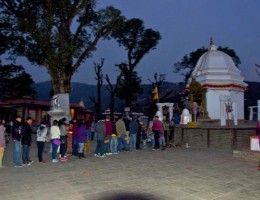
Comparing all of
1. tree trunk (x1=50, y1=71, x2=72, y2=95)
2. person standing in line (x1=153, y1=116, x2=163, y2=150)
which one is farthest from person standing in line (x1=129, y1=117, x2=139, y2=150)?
tree trunk (x1=50, y1=71, x2=72, y2=95)

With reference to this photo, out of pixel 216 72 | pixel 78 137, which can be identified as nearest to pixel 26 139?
pixel 78 137

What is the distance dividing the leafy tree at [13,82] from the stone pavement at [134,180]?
14.5 meters

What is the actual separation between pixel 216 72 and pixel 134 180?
1646cm

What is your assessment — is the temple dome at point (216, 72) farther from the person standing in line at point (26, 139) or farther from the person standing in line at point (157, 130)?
the person standing in line at point (26, 139)

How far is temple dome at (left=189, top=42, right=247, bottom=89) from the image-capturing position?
2353 centimetres

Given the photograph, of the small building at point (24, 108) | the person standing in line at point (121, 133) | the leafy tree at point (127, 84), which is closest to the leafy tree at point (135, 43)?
the leafy tree at point (127, 84)

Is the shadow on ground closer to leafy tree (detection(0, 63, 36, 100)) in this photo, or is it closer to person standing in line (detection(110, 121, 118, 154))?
person standing in line (detection(110, 121, 118, 154))

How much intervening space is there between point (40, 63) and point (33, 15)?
288 cm

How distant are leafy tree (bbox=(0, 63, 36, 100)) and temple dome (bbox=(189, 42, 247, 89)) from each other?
12.4 m

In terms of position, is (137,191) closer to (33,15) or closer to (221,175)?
(221,175)

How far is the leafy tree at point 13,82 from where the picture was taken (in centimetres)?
2620

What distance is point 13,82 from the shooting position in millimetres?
26234

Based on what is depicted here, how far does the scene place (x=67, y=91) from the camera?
2173 centimetres

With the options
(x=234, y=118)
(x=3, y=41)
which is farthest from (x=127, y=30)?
(x=234, y=118)
